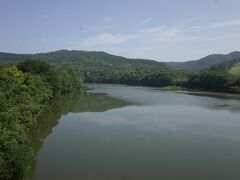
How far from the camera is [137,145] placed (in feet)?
101

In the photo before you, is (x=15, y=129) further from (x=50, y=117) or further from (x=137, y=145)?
(x=50, y=117)

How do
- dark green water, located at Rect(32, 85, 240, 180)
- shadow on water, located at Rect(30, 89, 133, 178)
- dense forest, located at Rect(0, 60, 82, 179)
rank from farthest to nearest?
shadow on water, located at Rect(30, 89, 133, 178) → dark green water, located at Rect(32, 85, 240, 180) → dense forest, located at Rect(0, 60, 82, 179)

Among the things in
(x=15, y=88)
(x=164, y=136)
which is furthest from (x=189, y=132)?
(x=15, y=88)

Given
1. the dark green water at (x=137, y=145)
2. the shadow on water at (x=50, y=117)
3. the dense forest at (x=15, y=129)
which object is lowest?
the shadow on water at (x=50, y=117)

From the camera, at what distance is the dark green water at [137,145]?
23.4 meters

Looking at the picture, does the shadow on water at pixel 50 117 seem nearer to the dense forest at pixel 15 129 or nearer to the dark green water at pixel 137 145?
the dark green water at pixel 137 145

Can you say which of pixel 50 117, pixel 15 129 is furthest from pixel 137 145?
pixel 50 117

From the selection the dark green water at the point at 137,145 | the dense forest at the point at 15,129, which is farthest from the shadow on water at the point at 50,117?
the dense forest at the point at 15,129

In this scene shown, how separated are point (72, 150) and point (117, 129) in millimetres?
10088

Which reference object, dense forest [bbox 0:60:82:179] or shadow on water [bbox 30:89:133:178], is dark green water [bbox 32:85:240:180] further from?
dense forest [bbox 0:60:82:179]

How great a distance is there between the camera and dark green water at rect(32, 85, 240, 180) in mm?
23375

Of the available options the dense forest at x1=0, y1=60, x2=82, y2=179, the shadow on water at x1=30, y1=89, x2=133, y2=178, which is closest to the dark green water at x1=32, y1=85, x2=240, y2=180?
the shadow on water at x1=30, y1=89, x2=133, y2=178

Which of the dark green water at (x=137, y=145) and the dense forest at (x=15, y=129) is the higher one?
the dense forest at (x=15, y=129)

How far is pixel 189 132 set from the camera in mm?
37000
